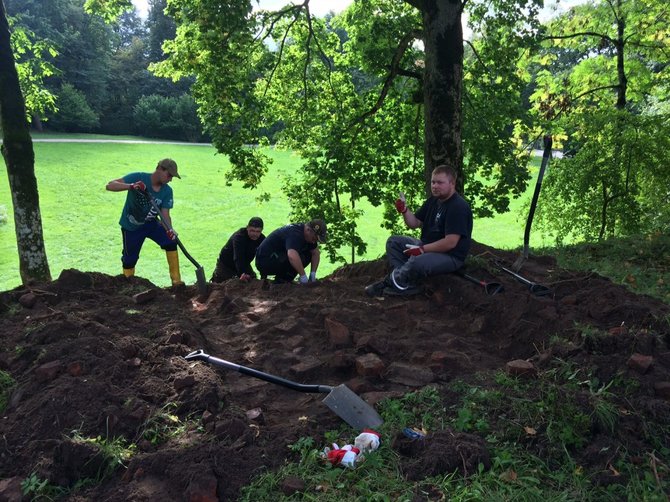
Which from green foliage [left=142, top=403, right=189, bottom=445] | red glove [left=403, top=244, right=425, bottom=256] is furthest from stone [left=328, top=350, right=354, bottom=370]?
red glove [left=403, top=244, right=425, bottom=256]

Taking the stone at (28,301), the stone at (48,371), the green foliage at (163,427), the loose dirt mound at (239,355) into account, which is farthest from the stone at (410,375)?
the stone at (28,301)

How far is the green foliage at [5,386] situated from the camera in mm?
3466

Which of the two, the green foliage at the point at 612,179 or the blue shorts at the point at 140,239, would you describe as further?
the green foliage at the point at 612,179

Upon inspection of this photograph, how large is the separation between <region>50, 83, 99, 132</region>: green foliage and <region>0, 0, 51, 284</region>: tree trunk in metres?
34.0

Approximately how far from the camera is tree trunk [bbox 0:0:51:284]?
7.03 meters

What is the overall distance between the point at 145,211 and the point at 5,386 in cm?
307

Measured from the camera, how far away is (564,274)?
19.4ft

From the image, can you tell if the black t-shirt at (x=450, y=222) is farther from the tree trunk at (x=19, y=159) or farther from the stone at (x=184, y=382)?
the tree trunk at (x=19, y=159)

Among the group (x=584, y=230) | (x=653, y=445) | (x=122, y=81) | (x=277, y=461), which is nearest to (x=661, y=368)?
(x=653, y=445)

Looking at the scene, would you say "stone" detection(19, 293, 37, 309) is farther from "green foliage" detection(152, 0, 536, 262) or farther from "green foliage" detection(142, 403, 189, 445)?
"green foliage" detection(152, 0, 536, 262)

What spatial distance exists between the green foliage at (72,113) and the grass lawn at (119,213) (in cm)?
316

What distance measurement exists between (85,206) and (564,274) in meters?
24.4

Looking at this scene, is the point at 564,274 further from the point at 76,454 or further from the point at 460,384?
the point at 76,454

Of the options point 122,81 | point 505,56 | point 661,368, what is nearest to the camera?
point 661,368
